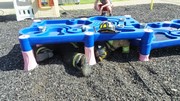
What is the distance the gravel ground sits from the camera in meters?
2.20

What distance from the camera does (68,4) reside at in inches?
288

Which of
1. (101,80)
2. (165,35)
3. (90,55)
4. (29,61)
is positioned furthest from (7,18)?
(165,35)

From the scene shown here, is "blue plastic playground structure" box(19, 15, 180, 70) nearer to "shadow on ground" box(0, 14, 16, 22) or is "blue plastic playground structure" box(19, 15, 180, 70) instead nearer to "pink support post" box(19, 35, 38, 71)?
"pink support post" box(19, 35, 38, 71)

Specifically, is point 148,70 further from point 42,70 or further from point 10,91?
point 10,91

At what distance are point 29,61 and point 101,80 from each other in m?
0.96

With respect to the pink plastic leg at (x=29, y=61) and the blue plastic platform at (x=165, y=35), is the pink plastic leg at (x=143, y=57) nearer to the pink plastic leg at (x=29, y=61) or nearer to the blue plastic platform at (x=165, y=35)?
the blue plastic platform at (x=165, y=35)

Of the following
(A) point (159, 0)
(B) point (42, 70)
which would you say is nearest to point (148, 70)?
(B) point (42, 70)

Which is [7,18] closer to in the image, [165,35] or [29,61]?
[29,61]

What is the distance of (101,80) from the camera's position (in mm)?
2473

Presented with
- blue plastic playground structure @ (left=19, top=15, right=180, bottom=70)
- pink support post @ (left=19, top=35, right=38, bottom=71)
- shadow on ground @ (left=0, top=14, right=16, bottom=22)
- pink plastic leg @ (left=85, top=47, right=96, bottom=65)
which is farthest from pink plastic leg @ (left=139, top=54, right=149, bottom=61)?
shadow on ground @ (left=0, top=14, right=16, bottom=22)

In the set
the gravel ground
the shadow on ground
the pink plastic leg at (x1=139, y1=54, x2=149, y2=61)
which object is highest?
the shadow on ground

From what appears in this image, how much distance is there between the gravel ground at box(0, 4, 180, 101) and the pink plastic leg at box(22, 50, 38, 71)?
7cm

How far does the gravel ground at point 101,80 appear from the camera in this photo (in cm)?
220

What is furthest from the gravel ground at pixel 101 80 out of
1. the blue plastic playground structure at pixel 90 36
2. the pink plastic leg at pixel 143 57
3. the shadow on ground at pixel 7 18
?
the shadow on ground at pixel 7 18
